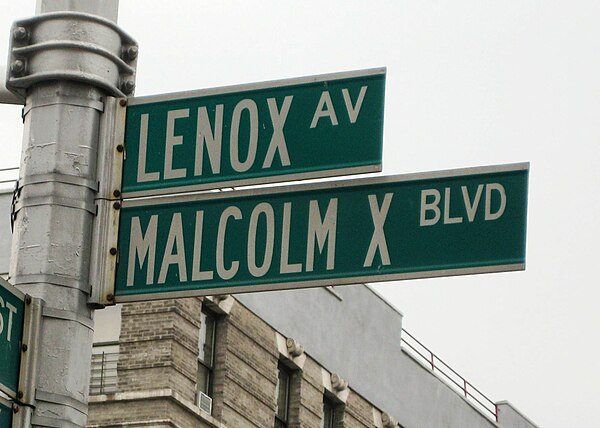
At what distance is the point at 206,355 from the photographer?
27719 mm

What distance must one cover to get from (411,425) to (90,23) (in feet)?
88.8

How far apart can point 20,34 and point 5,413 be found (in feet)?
5.03

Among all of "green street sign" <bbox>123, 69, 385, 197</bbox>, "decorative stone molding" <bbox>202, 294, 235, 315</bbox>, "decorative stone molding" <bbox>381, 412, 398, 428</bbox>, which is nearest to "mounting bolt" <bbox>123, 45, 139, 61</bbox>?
"green street sign" <bbox>123, 69, 385, 197</bbox>

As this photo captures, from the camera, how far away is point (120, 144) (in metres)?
6.84

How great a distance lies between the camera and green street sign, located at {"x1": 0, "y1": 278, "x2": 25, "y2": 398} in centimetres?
630

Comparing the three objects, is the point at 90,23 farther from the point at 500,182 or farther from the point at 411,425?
the point at 411,425

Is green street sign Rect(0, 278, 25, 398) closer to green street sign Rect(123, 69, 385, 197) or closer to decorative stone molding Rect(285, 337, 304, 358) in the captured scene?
green street sign Rect(123, 69, 385, 197)

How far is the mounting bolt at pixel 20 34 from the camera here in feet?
22.7

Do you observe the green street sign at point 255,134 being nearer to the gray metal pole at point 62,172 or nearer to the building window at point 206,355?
the gray metal pole at point 62,172

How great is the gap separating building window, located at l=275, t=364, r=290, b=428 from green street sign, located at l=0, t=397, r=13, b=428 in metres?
23.1

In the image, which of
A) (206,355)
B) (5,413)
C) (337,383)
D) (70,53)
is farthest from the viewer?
(337,383)

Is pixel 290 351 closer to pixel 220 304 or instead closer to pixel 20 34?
pixel 220 304

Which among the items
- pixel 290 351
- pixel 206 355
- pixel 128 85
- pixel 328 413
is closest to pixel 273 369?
pixel 290 351

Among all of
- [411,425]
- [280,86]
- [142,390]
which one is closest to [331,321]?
[411,425]
